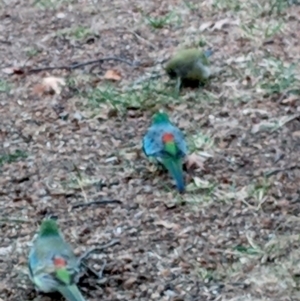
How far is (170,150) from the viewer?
4371 mm

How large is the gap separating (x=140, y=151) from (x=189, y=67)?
0.72 metres

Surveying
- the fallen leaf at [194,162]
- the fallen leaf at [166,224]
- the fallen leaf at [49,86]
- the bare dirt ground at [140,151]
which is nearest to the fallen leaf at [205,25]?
the bare dirt ground at [140,151]

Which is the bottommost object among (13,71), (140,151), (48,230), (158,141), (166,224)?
(13,71)

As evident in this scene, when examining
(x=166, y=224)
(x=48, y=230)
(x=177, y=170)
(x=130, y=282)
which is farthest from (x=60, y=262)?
(x=177, y=170)

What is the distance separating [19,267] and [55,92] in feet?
5.37

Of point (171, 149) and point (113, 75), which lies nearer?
point (171, 149)

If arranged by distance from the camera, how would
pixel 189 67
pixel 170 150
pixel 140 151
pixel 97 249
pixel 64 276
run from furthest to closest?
pixel 189 67 → pixel 140 151 → pixel 170 150 → pixel 97 249 → pixel 64 276

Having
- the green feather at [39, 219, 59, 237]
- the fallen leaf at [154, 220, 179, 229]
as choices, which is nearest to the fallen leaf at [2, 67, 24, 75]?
the fallen leaf at [154, 220, 179, 229]

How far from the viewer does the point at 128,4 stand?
250 inches

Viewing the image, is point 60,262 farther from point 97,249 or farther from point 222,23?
point 222,23

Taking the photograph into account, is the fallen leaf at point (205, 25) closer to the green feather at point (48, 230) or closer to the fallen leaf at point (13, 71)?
the fallen leaf at point (13, 71)

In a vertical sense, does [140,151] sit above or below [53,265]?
below

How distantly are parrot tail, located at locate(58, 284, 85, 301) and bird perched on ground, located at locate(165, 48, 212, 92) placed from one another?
1943 millimetres

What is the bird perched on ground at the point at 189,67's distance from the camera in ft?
17.3
